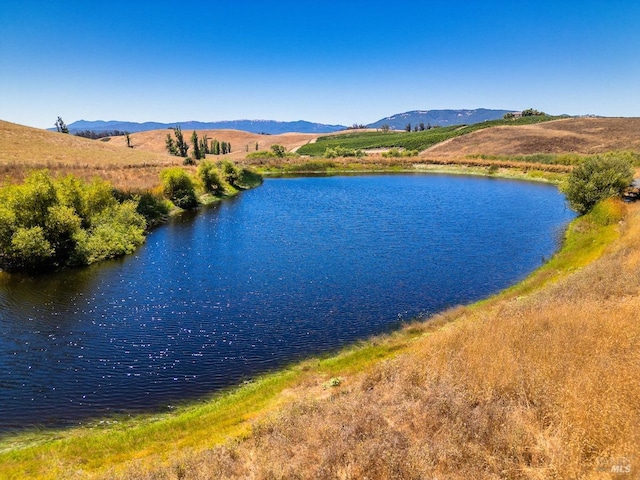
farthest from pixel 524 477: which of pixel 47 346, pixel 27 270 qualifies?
pixel 27 270

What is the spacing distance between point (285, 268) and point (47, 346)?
1726 centimetres

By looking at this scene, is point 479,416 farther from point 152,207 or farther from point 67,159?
point 67,159

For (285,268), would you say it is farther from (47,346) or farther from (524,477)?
(524,477)

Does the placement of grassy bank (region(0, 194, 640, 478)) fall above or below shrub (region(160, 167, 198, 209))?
below

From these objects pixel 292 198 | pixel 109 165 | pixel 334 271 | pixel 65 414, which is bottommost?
pixel 65 414

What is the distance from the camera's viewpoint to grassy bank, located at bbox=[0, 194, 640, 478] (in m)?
8.15

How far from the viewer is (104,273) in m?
33.0

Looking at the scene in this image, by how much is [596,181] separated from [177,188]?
58.5 meters

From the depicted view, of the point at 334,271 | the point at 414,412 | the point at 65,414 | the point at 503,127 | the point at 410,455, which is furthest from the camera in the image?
the point at 503,127

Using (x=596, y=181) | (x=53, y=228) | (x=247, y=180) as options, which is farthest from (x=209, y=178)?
(x=596, y=181)

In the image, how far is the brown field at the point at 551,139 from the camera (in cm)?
13110

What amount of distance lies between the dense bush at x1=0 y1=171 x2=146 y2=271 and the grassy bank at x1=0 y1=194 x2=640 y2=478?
912 inches

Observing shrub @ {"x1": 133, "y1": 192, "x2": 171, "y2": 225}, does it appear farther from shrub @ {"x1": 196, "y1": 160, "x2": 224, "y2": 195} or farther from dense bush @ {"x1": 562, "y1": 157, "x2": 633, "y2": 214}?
dense bush @ {"x1": 562, "y1": 157, "x2": 633, "y2": 214}

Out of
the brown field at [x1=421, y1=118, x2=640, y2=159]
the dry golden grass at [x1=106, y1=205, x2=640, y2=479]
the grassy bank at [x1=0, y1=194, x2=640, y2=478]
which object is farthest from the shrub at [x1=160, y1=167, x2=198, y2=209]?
the brown field at [x1=421, y1=118, x2=640, y2=159]
